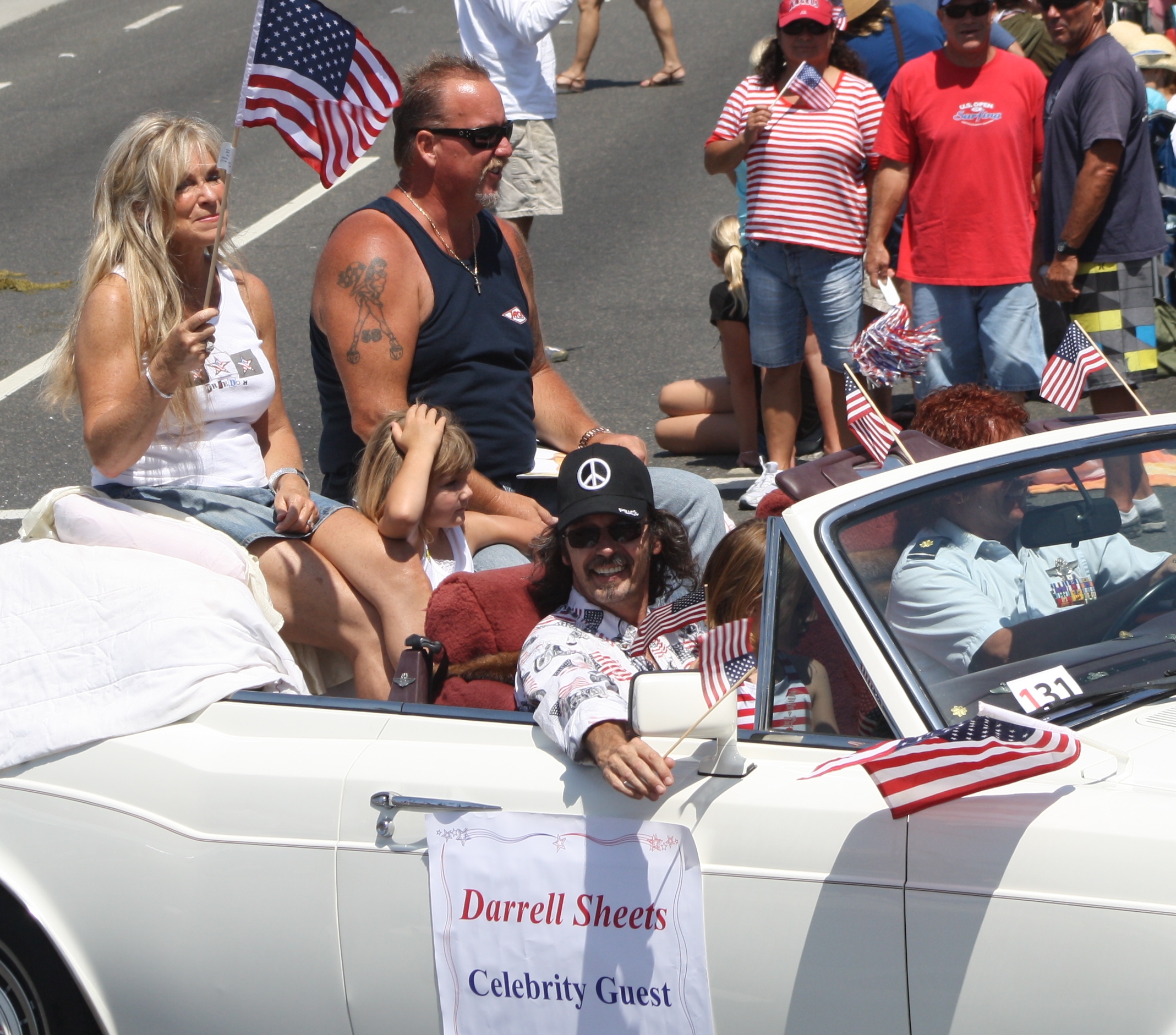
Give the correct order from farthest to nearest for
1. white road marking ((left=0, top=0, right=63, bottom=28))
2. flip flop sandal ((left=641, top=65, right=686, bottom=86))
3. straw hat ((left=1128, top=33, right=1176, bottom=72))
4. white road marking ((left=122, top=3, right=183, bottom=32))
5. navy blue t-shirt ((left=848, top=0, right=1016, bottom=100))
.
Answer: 1. white road marking ((left=0, top=0, right=63, bottom=28))
2. white road marking ((left=122, top=3, right=183, bottom=32))
3. flip flop sandal ((left=641, top=65, right=686, bottom=86))
4. straw hat ((left=1128, top=33, right=1176, bottom=72))
5. navy blue t-shirt ((left=848, top=0, right=1016, bottom=100))

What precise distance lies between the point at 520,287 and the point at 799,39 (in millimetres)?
2239

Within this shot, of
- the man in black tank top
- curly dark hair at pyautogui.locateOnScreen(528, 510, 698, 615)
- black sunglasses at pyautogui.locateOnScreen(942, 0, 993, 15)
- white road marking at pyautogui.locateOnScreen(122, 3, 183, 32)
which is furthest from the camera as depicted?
white road marking at pyautogui.locateOnScreen(122, 3, 183, 32)

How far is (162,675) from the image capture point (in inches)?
116

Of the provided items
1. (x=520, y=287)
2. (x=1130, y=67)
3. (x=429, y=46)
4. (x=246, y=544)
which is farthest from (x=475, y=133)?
(x=429, y=46)

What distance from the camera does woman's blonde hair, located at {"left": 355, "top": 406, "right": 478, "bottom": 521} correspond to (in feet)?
12.8

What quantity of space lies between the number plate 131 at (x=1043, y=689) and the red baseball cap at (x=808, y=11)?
4108 mm

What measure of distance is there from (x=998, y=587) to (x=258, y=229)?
882 centimetres

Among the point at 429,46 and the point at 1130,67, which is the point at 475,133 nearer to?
the point at 1130,67

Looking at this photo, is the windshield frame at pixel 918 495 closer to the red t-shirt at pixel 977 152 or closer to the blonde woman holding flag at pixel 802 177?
the red t-shirt at pixel 977 152

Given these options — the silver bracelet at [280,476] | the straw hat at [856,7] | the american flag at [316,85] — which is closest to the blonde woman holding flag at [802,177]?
the straw hat at [856,7]

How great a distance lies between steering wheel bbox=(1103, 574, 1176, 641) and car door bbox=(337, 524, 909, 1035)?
1.98 ft

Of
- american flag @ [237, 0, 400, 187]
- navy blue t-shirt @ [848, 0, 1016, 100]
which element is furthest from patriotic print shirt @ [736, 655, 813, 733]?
navy blue t-shirt @ [848, 0, 1016, 100]

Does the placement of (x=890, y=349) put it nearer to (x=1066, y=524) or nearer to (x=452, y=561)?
(x=452, y=561)

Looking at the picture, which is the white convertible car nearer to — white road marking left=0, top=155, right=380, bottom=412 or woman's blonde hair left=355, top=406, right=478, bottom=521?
woman's blonde hair left=355, top=406, right=478, bottom=521
